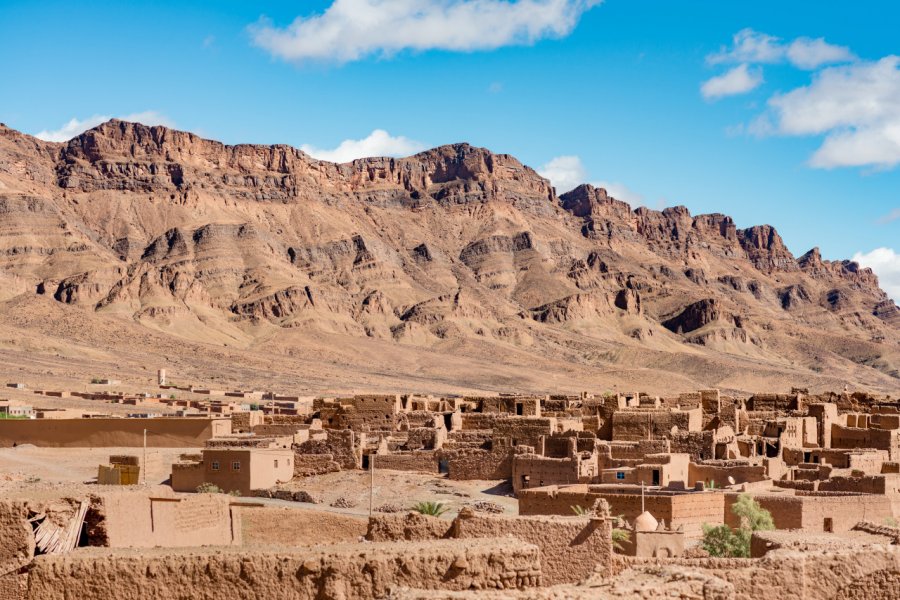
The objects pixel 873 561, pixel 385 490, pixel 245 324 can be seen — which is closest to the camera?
pixel 873 561

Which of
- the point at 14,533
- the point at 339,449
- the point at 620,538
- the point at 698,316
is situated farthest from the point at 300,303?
the point at 14,533

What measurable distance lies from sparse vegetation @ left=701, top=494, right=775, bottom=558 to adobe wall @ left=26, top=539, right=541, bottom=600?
24.2 feet

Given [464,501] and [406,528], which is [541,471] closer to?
[464,501]

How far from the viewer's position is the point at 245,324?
144250mm

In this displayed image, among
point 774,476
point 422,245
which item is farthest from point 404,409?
point 422,245

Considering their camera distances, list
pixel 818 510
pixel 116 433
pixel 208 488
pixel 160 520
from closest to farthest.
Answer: pixel 160 520 < pixel 818 510 < pixel 208 488 < pixel 116 433

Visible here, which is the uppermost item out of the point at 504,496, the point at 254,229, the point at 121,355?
the point at 254,229

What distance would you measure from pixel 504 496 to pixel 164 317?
10909 cm

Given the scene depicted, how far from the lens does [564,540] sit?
46.1 ft

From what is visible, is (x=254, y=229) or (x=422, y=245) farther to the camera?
(x=422, y=245)

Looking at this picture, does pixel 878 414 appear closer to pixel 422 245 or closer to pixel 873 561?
pixel 873 561

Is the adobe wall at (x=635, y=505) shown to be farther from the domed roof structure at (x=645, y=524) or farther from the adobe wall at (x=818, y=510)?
the domed roof structure at (x=645, y=524)

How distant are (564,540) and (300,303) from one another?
446 ft

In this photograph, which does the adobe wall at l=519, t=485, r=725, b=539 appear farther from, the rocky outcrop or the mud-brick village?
the rocky outcrop
